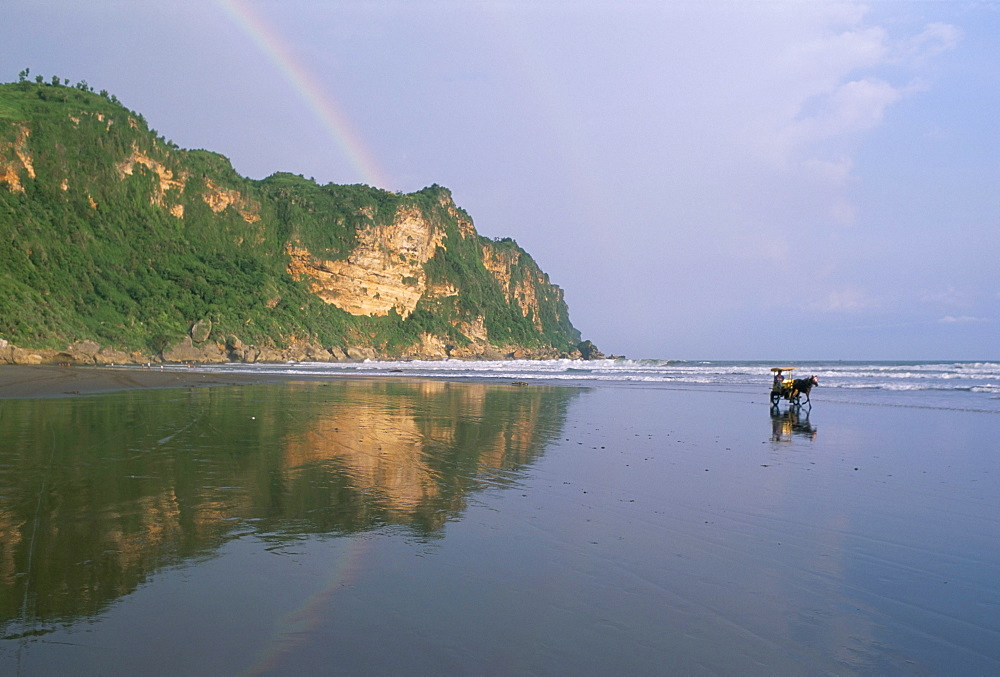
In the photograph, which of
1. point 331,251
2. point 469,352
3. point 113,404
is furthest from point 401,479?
point 469,352

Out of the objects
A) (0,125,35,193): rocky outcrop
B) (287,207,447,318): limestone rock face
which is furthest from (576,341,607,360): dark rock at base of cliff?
(0,125,35,193): rocky outcrop

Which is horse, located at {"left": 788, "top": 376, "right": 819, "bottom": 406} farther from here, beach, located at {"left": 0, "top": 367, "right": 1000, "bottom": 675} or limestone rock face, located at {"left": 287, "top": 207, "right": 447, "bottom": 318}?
limestone rock face, located at {"left": 287, "top": 207, "right": 447, "bottom": 318}

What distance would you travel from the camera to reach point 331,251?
97.6 m

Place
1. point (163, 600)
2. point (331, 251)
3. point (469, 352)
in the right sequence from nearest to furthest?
point (163, 600), point (331, 251), point (469, 352)

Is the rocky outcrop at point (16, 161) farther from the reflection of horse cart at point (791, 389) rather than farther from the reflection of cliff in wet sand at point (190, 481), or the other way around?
the reflection of horse cart at point (791, 389)

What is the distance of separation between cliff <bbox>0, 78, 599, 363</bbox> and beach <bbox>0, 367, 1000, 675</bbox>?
40566 mm

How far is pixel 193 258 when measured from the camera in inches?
2982

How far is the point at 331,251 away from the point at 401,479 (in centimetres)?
9433

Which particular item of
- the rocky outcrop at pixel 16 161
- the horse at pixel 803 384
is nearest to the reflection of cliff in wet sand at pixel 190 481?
the horse at pixel 803 384

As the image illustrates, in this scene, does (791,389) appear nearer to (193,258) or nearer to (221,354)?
(221,354)

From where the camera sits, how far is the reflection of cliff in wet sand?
4.62 metres

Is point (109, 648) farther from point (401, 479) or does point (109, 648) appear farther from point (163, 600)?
point (401, 479)

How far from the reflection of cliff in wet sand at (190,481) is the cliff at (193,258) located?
34.9 metres

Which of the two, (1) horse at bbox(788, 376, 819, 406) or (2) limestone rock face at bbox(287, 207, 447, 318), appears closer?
(1) horse at bbox(788, 376, 819, 406)
